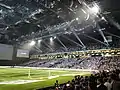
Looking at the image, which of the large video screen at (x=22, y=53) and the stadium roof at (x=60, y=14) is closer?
the stadium roof at (x=60, y=14)

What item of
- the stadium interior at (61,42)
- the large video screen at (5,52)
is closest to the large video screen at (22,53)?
the stadium interior at (61,42)

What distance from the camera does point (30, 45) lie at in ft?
155

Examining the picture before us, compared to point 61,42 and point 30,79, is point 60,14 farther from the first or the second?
point 61,42

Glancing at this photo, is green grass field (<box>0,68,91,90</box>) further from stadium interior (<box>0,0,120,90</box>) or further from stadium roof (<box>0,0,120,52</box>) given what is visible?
stadium roof (<box>0,0,120,52</box>)

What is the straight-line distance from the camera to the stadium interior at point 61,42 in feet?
38.0

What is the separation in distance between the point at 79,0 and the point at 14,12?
9.22m

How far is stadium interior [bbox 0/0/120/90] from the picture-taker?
38.0ft

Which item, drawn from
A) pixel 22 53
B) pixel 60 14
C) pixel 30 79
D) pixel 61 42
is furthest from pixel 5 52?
pixel 30 79

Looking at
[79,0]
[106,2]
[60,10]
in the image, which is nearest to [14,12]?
[60,10]

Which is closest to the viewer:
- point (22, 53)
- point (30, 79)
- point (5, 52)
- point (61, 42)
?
point (30, 79)

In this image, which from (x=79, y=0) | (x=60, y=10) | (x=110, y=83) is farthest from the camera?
(x=60, y=10)

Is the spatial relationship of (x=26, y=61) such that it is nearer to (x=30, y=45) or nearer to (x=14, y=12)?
(x=30, y=45)

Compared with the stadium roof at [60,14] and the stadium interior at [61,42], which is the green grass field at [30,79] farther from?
the stadium roof at [60,14]

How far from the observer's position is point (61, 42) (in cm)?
4275
